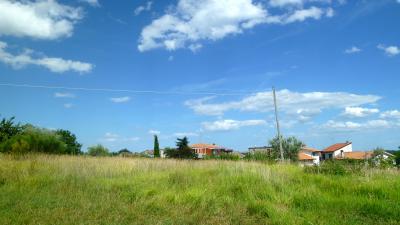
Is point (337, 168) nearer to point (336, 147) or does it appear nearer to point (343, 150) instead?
point (343, 150)

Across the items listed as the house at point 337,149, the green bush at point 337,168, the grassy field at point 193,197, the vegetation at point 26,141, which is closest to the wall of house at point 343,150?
the house at point 337,149

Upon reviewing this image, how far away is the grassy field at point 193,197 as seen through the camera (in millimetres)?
7754

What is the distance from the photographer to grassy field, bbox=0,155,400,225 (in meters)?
7.75

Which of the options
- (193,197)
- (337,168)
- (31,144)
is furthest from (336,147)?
(193,197)

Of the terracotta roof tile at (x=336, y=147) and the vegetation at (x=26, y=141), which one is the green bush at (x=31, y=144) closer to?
the vegetation at (x=26, y=141)

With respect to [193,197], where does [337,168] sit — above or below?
above

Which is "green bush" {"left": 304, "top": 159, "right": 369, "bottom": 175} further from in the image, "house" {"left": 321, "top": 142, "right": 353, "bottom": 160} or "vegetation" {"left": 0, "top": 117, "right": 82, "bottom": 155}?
"house" {"left": 321, "top": 142, "right": 353, "bottom": 160}

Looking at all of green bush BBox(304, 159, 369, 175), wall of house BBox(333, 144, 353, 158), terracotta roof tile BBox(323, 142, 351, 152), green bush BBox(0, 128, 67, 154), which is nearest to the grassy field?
green bush BBox(304, 159, 369, 175)

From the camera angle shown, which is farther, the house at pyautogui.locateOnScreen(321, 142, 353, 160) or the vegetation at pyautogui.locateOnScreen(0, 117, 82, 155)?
the house at pyautogui.locateOnScreen(321, 142, 353, 160)

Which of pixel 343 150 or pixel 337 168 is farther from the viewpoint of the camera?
pixel 343 150

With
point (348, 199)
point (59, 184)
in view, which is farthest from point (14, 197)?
point (348, 199)

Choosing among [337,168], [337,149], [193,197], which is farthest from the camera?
[337,149]

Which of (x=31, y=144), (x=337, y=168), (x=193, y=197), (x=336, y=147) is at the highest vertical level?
(x=336, y=147)

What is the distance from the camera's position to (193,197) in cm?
959
